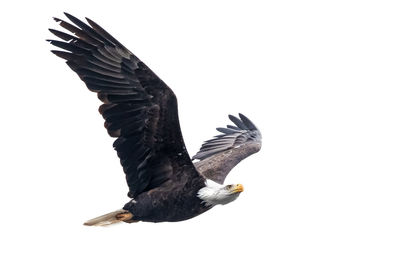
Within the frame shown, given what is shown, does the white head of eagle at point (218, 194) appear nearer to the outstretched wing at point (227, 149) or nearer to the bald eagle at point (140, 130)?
the bald eagle at point (140, 130)

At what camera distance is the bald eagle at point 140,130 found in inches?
438

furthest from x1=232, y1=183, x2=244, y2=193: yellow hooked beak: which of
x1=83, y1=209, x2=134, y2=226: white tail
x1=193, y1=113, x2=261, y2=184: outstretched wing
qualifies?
x1=193, y1=113, x2=261, y2=184: outstretched wing

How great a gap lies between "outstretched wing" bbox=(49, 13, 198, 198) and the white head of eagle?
732 mm

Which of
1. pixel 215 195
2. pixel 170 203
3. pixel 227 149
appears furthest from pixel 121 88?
pixel 227 149

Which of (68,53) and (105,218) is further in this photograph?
(105,218)

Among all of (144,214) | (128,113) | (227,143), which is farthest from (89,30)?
(227,143)

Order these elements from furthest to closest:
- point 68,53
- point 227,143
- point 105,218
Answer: point 227,143 < point 105,218 < point 68,53

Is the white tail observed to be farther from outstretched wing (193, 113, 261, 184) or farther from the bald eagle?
outstretched wing (193, 113, 261, 184)

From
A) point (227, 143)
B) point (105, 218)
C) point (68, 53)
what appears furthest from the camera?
point (227, 143)

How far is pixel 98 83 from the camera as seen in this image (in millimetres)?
11172

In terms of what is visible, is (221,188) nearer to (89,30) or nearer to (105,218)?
(105,218)

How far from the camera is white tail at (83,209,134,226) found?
11.9 m

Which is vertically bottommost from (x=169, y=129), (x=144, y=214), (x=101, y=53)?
(x=144, y=214)

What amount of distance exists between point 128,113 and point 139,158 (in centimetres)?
59
